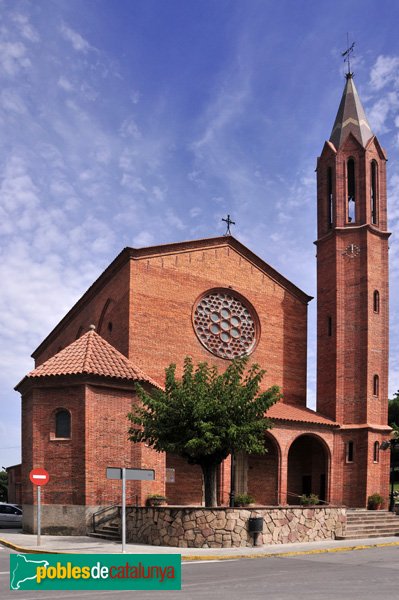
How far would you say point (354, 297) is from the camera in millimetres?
32500

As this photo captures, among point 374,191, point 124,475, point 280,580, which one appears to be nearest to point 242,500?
point 124,475

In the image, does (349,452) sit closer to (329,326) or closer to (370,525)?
(329,326)

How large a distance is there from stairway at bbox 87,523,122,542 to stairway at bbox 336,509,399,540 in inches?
276

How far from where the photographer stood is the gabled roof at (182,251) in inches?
1188

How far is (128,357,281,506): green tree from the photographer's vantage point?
19922mm

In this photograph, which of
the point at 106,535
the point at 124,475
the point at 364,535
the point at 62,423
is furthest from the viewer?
the point at 62,423

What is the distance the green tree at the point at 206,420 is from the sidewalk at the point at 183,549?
8.45 ft

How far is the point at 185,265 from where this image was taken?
31422 millimetres

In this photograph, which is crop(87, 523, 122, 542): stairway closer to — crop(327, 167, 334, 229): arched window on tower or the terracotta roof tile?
the terracotta roof tile

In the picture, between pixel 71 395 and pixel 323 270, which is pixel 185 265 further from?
pixel 71 395

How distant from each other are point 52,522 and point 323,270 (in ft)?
58.4

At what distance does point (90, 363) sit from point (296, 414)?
35.3 feet

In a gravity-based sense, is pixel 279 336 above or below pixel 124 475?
above

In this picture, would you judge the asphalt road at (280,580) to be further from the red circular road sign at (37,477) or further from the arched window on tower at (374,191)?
the arched window on tower at (374,191)
